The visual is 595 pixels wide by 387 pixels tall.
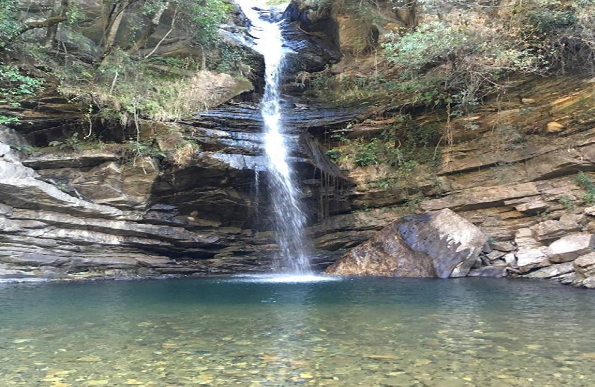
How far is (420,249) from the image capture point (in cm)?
1205

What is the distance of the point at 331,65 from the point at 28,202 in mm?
12416

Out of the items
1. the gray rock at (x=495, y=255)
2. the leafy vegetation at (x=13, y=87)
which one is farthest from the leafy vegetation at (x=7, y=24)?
the gray rock at (x=495, y=255)

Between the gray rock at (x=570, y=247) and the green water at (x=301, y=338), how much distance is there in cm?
226

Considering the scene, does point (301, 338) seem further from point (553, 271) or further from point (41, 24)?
point (41, 24)

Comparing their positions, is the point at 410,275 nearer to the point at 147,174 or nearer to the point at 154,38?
the point at 147,174

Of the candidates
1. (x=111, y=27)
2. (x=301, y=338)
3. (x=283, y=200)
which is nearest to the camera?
(x=301, y=338)

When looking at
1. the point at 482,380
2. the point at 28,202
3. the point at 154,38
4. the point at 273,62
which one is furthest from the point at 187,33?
the point at 482,380

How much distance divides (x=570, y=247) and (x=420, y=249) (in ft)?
11.6

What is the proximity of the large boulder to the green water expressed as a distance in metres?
2.90

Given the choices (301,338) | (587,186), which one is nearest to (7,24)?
(301,338)

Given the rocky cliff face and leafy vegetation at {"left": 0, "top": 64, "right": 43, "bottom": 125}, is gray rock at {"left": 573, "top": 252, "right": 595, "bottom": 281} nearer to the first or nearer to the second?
the rocky cliff face

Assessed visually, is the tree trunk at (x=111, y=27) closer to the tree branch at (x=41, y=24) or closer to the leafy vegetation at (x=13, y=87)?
the tree branch at (x=41, y=24)

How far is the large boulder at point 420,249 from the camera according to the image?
11.5m

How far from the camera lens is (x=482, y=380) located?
362 cm
